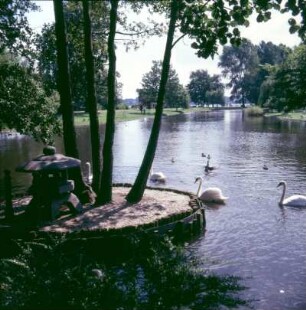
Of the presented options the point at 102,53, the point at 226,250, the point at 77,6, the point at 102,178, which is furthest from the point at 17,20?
the point at 226,250

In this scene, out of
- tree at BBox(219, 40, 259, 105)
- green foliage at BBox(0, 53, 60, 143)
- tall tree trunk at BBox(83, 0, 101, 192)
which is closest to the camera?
tall tree trunk at BBox(83, 0, 101, 192)

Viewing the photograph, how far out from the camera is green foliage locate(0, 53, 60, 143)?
65.8 ft

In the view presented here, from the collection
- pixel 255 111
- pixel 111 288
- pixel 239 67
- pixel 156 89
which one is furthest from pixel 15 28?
pixel 239 67

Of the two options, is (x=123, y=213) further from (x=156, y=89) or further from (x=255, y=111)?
(x=156, y=89)

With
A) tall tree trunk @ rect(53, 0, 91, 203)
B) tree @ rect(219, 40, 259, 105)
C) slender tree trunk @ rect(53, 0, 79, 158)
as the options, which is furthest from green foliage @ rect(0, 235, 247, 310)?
tree @ rect(219, 40, 259, 105)

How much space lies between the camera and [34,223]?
15.3m

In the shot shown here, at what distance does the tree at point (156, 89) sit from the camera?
407 ft

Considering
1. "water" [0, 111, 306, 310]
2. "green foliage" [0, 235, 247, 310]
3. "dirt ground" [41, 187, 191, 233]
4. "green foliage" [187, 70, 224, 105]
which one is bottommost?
"water" [0, 111, 306, 310]

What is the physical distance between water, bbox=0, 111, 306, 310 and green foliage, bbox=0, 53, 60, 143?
684 cm

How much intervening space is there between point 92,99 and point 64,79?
1.42 m

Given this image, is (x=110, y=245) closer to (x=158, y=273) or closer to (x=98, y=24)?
(x=158, y=273)

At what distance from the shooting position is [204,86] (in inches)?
6594

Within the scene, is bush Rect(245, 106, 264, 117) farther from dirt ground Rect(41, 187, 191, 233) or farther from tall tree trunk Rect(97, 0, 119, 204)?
tall tree trunk Rect(97, 0, 119, 204)

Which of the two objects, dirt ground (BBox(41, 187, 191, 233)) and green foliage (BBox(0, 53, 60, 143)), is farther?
green foliage (BBox(0, 53, 60, 143))
